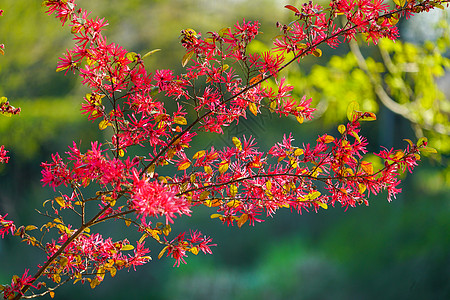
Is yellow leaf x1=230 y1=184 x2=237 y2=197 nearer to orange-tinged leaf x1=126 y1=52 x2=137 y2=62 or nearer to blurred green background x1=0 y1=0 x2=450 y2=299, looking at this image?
orange-tinged leaf x1=126 y1=52 x2=137 y2=62

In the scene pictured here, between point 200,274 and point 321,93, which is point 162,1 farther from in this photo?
point 200,274

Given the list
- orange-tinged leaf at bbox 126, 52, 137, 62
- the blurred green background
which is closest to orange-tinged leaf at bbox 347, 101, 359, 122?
orange-tinged leaf at bbox 126, 52, 137, 62

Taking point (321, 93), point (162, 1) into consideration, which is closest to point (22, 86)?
point (162, 1)

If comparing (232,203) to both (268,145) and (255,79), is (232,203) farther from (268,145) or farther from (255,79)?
(268,145)

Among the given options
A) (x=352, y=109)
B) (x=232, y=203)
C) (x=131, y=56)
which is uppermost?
A: (x=131, y=56)

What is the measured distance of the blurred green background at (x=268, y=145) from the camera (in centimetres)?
182

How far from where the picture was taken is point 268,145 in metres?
1.93

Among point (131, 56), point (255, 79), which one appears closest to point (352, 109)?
point (255, 79)

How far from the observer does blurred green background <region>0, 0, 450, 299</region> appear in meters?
1.82

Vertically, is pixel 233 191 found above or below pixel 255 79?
below

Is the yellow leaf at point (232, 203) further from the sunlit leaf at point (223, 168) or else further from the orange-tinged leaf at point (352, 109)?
the orange-tinged leaf at point (352, 109)

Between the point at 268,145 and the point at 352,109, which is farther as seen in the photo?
the point at 268,145

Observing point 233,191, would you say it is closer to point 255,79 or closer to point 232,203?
point 232,203

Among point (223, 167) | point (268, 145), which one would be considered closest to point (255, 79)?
point (223, 167)
